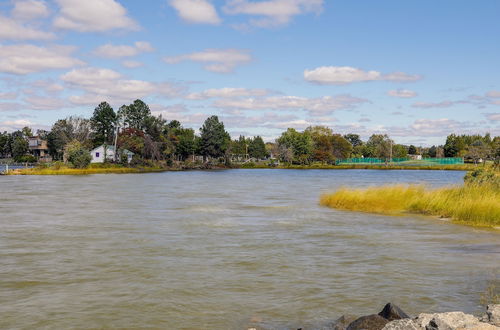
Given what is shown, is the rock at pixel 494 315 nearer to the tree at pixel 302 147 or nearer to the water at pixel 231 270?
the water at pixel 231 270

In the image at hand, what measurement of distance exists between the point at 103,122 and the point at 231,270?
158 m

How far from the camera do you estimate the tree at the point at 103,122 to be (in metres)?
165

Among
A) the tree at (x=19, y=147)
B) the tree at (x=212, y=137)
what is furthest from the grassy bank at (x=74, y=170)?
the tree at (x=19, y=147)

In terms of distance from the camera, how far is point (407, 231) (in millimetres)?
26172

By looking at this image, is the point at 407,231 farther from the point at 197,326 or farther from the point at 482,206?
the point at 197,326

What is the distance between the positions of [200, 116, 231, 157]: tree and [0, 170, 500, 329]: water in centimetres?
14074

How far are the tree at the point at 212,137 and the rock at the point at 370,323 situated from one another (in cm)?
16276

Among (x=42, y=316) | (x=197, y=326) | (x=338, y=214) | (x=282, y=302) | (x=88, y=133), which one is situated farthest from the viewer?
(x=88, y=133)

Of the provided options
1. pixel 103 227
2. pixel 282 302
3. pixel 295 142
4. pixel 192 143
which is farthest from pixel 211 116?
pixel 282 302

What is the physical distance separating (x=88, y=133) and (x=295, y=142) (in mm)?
81176

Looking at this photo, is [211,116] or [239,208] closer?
[239,208]

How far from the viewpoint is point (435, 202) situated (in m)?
33.2

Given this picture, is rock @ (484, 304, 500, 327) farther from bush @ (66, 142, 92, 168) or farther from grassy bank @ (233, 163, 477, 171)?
grassy bank @ (233, 163, 477, 171)

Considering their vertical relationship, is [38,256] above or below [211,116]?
below
